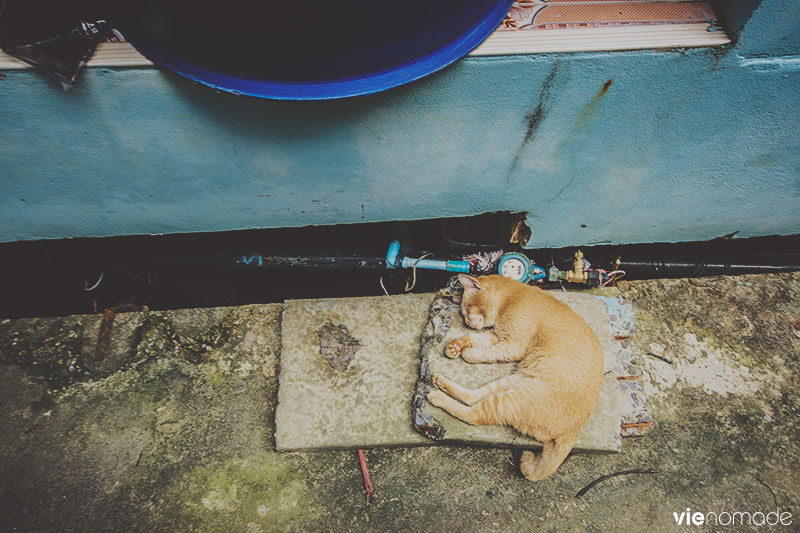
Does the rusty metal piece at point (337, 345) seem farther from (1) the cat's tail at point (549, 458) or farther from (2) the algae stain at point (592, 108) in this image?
(2) the algae stain at point (592, 108)

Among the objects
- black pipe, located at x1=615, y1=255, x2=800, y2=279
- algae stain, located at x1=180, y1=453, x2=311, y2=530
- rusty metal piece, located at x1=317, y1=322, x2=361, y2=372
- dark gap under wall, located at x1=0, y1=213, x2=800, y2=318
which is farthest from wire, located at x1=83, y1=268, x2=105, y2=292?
black pipe, located at x1=615, y1=255, x2=800, y2=279

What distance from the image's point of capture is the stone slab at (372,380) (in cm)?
241

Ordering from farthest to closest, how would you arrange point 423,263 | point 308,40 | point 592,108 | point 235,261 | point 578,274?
1. point 235,261
2. point 423,263
3. point 578,274
4. point 592,108
5. point 308,40

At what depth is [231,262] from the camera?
330 centimetres

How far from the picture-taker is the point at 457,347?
Result: 2.59 metres

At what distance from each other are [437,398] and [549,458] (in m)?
0.69

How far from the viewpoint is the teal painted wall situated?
1878 mm

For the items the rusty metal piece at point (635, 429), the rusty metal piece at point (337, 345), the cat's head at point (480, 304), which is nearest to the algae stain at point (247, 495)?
the rusty metal piece at point (337, 345)

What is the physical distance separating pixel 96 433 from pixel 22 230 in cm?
134

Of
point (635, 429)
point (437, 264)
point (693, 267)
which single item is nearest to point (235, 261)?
point (437, 264)

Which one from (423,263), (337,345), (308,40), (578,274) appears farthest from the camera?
(423,263)

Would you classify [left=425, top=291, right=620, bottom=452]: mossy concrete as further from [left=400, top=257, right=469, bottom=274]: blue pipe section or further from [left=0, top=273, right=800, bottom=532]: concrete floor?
[left=400, top=257, right=469, bottom=274]: blue pipe section

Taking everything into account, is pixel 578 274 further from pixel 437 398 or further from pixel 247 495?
pixel 247 495

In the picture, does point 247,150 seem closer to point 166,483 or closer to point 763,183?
point 166,483
